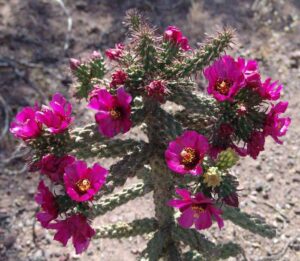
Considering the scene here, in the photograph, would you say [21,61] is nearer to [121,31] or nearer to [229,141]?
[121,31]

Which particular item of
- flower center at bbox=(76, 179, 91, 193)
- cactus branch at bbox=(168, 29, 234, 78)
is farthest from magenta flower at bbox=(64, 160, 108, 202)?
cactus branch at bbox=(168, 29, 234, 78)

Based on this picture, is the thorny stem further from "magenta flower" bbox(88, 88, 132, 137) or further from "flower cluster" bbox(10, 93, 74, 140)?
"flower cluster" bbox(10, 93, 74, 140)

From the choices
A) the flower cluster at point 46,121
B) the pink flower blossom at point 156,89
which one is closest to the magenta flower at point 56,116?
the flower cluster at point 46,121

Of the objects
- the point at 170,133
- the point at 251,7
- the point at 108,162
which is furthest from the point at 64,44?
the point at 170,133

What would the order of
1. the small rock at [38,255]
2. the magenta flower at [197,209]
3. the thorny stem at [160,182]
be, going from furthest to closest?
the small rock at [38,255] → the thorny stem at [160,182] → the magenta flower at [197,209]

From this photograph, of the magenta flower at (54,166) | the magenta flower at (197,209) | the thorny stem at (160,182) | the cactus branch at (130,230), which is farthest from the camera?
the cactus branch at (130,230)

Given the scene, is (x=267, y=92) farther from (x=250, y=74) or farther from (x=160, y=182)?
(x=160, y=182)

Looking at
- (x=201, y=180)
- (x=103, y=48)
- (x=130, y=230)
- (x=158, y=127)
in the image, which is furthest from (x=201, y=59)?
(x=103, y=48)

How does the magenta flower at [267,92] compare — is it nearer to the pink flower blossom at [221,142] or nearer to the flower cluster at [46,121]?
the pink flower blossom at [221,142]
